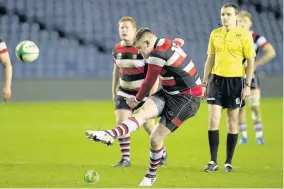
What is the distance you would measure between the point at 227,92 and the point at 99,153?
9.08 ft

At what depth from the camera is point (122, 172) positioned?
10.0 meters

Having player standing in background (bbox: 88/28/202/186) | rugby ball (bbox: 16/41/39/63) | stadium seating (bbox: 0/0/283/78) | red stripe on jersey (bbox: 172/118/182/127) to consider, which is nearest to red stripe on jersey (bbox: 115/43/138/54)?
rugby ball (bbox: 16/41/39/63)

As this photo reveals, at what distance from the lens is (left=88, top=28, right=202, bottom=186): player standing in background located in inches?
337

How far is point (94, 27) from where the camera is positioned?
75.8 feet

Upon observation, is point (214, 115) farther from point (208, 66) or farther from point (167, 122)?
point (167, 122)

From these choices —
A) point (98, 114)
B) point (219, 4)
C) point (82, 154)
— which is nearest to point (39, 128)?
point (98, 114)

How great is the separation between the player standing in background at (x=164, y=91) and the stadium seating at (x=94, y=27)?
12391 mm

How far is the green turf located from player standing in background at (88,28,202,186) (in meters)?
0.48

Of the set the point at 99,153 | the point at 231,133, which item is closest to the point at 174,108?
the point at 231,133

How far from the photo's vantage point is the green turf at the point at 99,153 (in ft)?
30.6

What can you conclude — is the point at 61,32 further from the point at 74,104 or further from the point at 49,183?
the point at 49,183

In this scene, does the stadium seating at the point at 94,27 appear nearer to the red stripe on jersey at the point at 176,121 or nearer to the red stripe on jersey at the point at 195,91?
the red stripe on jersey at the point at 195,91

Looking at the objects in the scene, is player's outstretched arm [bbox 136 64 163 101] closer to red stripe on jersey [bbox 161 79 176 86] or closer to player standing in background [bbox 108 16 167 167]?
red stripe on jersey [bbox 161 79 176 86]

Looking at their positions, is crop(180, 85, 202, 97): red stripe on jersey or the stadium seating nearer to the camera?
crop(180, 85, 202, 97): red stripe on jersey
